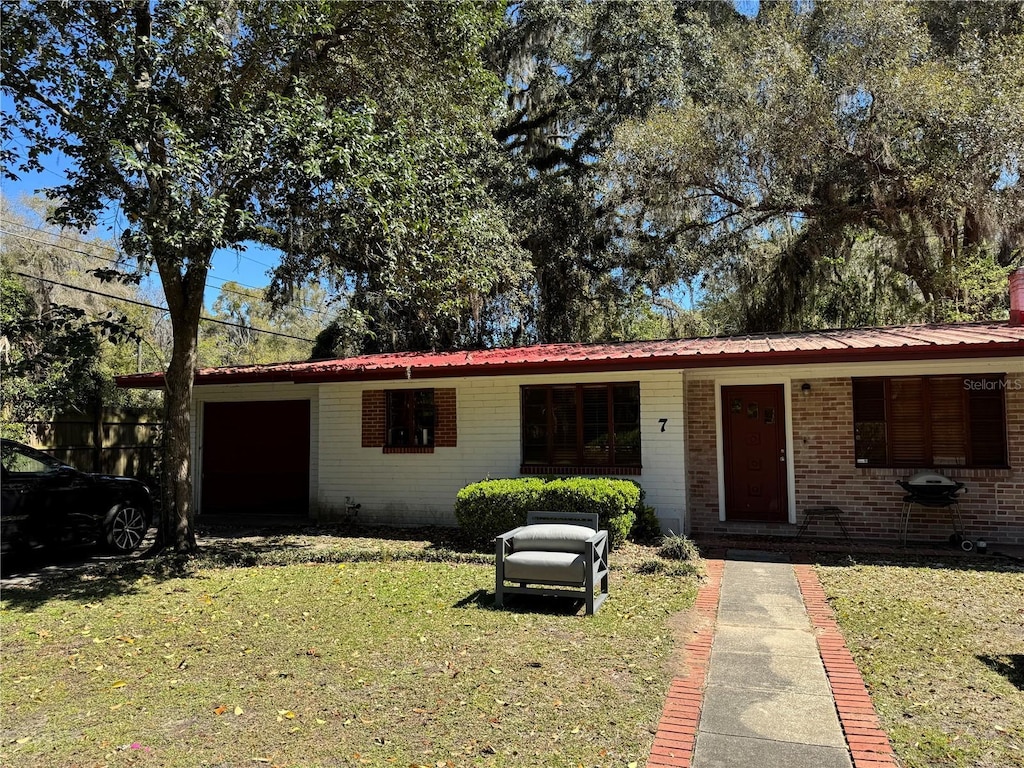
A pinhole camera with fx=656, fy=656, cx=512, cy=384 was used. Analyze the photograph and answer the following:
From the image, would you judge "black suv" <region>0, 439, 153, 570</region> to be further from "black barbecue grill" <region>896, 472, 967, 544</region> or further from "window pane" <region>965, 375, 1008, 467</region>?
"window pane" <region>965, 375, 1008, 467</region>

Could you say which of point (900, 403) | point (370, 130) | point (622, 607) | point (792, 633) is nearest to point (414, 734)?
point (622, 607)

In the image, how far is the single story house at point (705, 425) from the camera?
8.62 meters

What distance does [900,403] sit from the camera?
29.8 ft

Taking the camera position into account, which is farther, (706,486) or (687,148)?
(687,148)

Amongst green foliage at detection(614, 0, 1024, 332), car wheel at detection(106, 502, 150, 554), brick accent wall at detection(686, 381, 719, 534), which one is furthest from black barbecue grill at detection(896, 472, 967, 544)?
car wheel at detection(106, 502, 150, 554)

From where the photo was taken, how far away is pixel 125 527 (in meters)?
8.84

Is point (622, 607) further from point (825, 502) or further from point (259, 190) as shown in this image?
point (259, 190)

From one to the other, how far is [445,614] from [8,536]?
5439mm

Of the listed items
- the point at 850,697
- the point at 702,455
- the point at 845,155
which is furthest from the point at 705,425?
the point at 845,155

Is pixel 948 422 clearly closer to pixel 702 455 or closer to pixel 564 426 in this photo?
pixel 702 455

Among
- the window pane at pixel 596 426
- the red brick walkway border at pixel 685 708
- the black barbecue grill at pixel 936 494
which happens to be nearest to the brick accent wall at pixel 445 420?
the window pane at pixel 596 426

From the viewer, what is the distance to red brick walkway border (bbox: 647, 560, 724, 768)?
3.34 metres

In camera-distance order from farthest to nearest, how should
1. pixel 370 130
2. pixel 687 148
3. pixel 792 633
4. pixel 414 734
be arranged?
pixel 687 148 → pixel 370 130 → pixel 792 633 → pixel 414 734

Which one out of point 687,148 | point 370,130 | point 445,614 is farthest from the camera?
point 687,148
